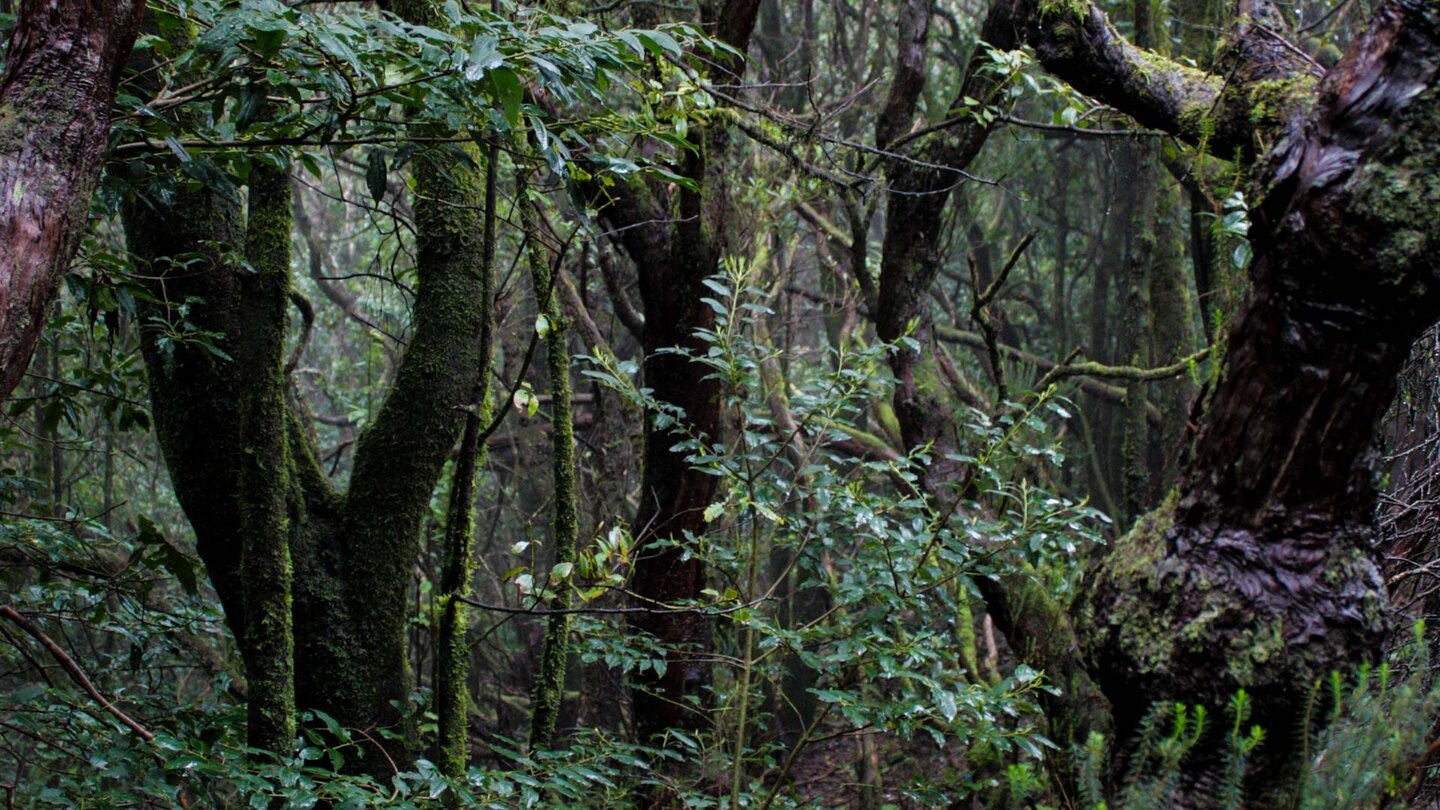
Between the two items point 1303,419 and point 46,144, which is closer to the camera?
point 46,144

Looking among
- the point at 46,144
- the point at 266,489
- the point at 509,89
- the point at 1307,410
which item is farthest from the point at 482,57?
the point at 1307,410

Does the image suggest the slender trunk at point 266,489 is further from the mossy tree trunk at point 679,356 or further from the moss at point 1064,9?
the moss at point 1064,9

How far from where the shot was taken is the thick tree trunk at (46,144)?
1.41 m

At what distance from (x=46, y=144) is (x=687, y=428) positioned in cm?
221

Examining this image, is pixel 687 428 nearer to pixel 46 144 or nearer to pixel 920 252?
pixel 920 252

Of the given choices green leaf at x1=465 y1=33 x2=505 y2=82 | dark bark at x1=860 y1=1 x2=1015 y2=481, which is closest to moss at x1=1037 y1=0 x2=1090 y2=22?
dark bark at x1=860 y1=1 x2=1015 y2=481

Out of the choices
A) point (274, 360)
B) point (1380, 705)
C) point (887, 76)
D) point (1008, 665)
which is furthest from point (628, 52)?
point (887, 76)

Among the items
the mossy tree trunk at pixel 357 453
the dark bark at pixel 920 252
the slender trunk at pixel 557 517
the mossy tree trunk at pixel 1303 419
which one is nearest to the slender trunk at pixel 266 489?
the mossy tree trunk at pixel 357 453

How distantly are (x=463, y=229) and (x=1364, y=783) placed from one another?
8.71ft

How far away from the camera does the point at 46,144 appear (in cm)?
144

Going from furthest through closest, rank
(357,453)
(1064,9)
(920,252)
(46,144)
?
1. (920,252)
2. (357,453)
3. (1064,9)
4. (46,144)

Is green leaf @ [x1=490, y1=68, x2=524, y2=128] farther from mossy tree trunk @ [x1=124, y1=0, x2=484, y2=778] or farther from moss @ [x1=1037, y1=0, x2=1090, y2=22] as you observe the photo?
moss @ [x1=1037, y1=0, x2=1090, y2=22]

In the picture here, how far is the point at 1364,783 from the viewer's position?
1.48 meters

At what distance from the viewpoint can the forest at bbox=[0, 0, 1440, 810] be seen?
1657 millimetres
